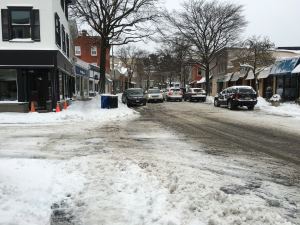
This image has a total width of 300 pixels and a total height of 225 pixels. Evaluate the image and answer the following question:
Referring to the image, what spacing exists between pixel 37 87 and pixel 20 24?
3714mm

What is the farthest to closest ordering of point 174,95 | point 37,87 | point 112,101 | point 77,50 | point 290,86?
point 77,50, point 174,95, point 290,86, point 112,101, point 37,87

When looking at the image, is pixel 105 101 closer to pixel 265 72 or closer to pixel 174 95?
pixel 174 95

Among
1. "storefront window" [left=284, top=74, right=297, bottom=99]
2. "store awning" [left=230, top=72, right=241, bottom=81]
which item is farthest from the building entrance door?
"store awning" [left=230, top=72, right=241, bottom=81]

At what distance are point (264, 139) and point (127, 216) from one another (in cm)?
611

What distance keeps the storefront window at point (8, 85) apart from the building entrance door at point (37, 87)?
2.43ft

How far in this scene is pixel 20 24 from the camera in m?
14.2

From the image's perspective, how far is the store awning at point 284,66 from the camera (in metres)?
21.3

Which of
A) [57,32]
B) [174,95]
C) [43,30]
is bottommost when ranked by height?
[174,95]

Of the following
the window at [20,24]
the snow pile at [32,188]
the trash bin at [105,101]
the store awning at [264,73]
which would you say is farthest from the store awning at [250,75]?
the snow pile at [32,188]

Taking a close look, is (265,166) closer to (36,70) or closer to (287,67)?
(36,70)

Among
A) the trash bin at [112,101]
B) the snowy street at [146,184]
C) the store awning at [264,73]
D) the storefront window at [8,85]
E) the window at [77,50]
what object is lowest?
the snowy street at [146,184]

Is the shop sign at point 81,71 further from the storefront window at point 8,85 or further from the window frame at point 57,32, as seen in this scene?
the storefront window at point 8,85

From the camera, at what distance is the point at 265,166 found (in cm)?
500

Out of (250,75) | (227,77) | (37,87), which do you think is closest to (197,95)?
(250,75)
